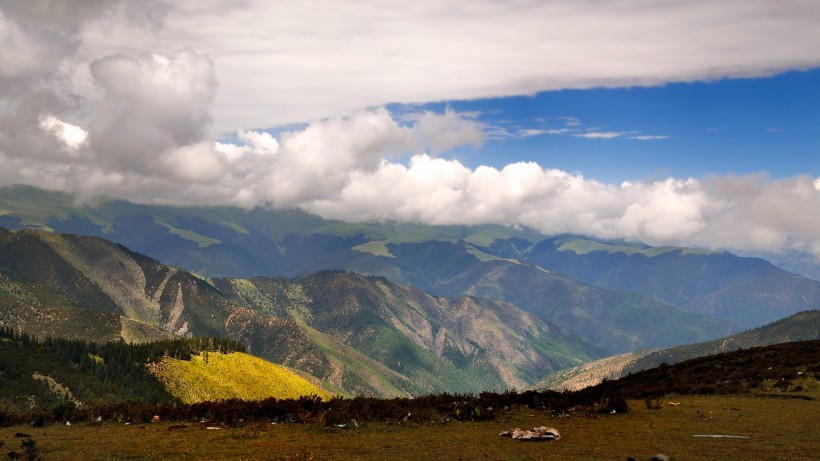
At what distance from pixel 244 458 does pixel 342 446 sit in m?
5.61

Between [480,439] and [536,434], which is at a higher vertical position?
[536,434]

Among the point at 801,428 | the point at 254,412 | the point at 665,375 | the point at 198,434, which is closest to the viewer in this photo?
the point at 801,428

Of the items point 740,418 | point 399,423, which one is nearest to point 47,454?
point 399,423

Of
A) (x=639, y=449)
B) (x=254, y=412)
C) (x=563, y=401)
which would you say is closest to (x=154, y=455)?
(x=254, y=412)

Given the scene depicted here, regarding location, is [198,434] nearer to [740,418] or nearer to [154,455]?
[154,455]

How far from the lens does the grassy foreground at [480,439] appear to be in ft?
97.4

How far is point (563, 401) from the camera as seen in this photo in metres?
45.4

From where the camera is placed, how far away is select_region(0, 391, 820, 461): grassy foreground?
29.7 m

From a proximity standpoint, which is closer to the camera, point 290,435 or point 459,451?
point 459,451

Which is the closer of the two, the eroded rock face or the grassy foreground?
the grassy foreground

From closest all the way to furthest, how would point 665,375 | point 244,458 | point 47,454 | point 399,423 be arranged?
point 244,458 → point 47,454 → point 399,423 → point 665,375

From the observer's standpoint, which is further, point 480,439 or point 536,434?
point 480,439

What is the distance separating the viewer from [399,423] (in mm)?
40406

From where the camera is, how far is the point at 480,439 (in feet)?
113
